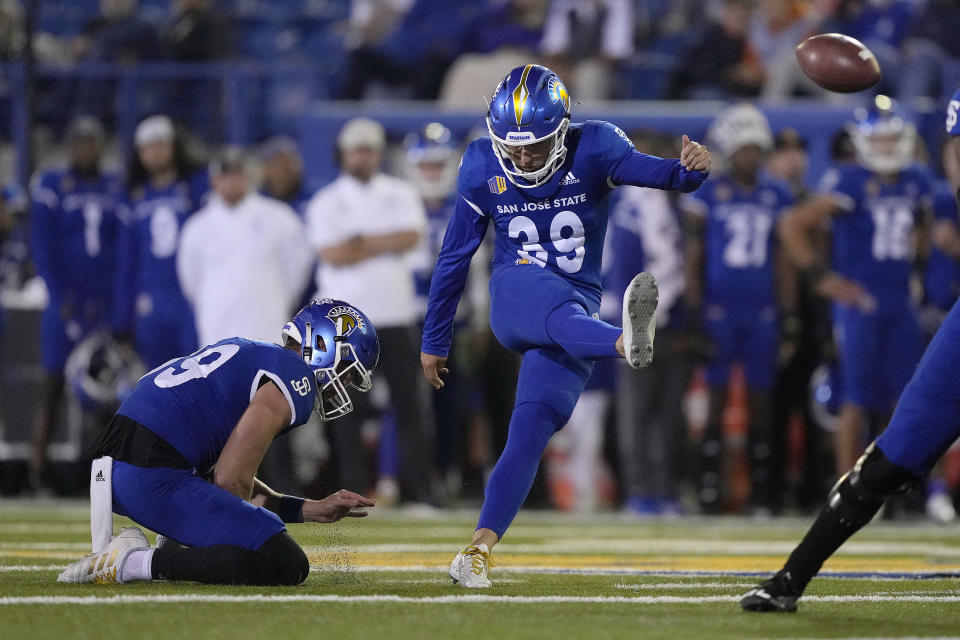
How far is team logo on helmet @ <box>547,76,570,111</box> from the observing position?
5305 millimetres

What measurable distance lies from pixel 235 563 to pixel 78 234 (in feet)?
21.4

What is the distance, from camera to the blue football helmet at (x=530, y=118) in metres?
5.25

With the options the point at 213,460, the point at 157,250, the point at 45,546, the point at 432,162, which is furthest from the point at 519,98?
the point at 157,250

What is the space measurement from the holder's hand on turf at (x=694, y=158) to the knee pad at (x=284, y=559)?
1695 mm

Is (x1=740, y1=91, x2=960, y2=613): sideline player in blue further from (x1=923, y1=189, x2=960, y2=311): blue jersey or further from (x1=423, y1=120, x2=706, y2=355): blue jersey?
(x1=923, y1=189, x2=960, y2=311): blue jersey

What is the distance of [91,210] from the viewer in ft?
35.3

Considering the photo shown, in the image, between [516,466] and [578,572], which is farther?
[578,572]

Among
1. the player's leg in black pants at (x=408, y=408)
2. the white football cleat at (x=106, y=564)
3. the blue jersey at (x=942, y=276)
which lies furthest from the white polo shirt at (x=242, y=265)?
the white football cleat at (x=106, y=564)

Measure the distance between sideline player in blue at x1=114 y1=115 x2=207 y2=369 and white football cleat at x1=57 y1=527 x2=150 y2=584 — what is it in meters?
5.36

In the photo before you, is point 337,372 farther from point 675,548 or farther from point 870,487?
point 675,548

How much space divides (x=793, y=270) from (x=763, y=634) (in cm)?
626

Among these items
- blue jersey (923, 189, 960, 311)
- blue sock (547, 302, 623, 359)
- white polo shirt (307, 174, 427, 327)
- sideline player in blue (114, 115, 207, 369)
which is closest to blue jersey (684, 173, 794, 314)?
blue jersey (923, 189, 960, 311)

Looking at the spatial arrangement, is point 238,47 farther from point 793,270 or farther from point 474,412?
point 793,270

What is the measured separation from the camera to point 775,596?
13.9 ft
